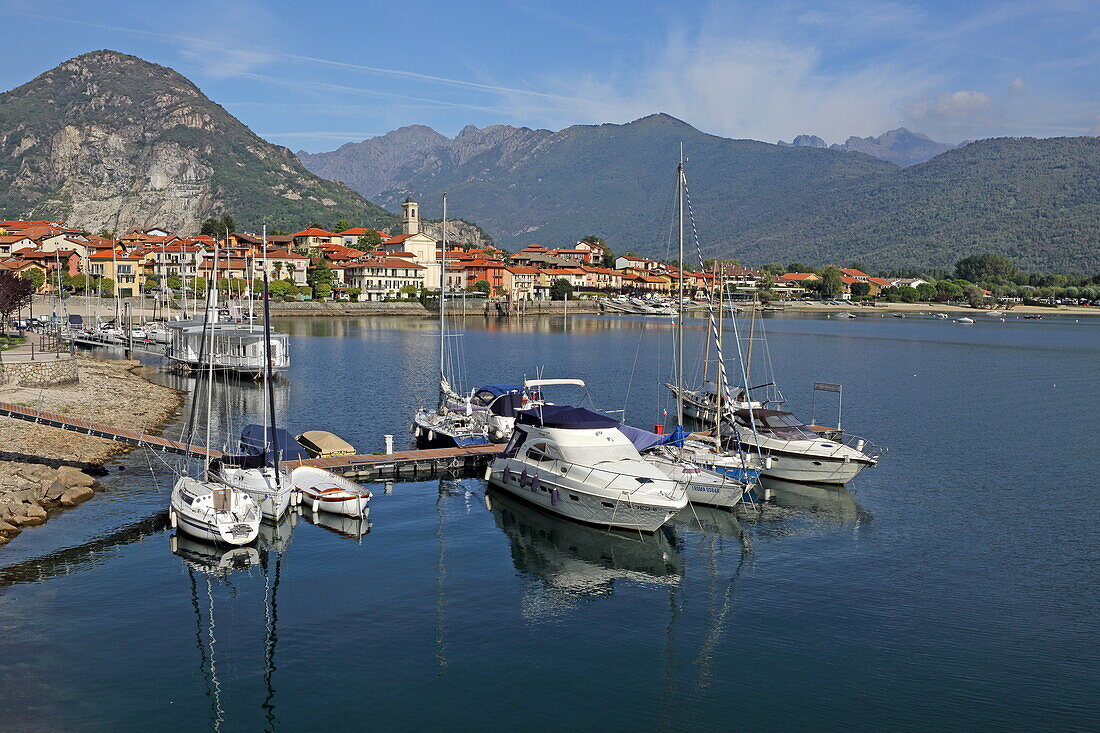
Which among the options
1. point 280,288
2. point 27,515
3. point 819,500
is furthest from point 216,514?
point 280,288

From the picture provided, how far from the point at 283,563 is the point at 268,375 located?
19.0 feet

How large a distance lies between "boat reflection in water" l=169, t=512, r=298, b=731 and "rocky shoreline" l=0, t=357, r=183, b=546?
5.51m

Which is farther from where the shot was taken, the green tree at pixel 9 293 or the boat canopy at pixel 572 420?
the green tree at pixel 9 293

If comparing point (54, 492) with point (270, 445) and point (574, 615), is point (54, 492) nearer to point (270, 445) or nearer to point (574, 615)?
point (270, 445)

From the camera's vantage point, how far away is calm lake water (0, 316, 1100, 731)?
17531mm

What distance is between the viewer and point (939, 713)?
1747 centimetres

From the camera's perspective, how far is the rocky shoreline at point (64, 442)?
28.3 metres

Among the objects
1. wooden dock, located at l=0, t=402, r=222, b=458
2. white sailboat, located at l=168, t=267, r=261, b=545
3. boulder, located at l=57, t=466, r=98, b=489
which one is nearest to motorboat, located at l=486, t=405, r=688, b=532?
white sailboat, located at l=168, t=267, r=261, b=545

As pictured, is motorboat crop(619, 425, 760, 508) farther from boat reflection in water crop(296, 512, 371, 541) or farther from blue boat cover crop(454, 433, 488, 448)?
boat reflection in water crop(296, 512, 371, 541)

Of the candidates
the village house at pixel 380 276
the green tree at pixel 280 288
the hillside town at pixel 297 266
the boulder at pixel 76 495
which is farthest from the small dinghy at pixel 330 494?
the village house at pixel 380 276

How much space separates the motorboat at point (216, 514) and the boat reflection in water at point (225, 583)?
1.53 ft

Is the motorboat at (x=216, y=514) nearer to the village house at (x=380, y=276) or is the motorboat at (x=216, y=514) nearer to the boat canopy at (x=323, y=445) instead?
the boat canopy at (x=323, y=445)

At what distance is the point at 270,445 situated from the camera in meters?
33.0

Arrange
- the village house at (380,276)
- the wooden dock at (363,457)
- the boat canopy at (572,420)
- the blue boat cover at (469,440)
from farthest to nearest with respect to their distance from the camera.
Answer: the village house at (380,276) < the blue boat cover at (469,440) < the wooden dock at (363,457) < the boat canopy at (572,420)
